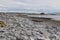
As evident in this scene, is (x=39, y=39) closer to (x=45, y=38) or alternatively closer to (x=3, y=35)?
(x=45, y=38)

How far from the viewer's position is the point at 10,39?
12109 mm

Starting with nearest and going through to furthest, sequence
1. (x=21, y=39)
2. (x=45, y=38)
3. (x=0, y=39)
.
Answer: (x=0, y=39) < (x=21, y=39) < (x=45, y=38)

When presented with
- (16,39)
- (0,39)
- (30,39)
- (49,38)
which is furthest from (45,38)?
(0,39)

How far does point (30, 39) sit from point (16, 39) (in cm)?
96

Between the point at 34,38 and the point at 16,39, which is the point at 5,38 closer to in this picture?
the point at 16,39

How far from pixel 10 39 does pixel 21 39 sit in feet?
2.60

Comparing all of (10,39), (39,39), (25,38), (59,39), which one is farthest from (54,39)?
(10,39)

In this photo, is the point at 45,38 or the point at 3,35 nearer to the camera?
the point at 3,35

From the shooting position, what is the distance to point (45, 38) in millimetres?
13586

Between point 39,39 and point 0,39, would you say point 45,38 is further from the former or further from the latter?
point 0,39

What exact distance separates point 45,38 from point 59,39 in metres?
0.97

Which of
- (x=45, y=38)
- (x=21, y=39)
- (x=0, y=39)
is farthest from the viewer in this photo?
(x=45, y=38)

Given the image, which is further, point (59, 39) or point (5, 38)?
point (59, 39)

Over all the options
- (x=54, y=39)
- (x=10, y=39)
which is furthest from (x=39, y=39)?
(x=10, y=39)
